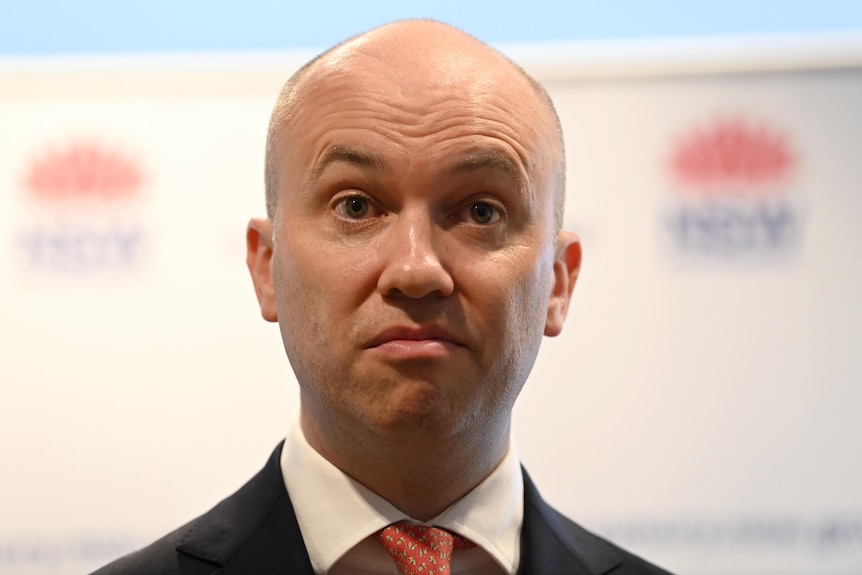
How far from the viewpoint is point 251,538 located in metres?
1.39

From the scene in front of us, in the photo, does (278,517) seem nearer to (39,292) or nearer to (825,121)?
(39,292)

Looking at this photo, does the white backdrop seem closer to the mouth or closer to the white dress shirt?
the white dress shirt

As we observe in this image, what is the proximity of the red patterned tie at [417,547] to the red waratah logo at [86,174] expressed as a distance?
1067 millimetres

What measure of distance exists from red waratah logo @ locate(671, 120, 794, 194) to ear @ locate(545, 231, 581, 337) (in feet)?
2.11

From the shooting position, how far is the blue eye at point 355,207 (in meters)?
1.34

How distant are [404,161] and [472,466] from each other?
438 millimetres

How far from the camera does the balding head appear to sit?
1.40 metres

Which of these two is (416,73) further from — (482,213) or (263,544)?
(263,544)

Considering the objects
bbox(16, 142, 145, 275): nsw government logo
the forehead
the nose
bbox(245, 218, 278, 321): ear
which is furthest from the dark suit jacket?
bbox(16, 142, 145, 275): nsw government logo

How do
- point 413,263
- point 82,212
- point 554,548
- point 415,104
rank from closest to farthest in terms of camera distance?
point 413,263, point 415,104, point 554,548, point 82,212

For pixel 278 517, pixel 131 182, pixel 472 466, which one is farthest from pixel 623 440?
pixel 131 182

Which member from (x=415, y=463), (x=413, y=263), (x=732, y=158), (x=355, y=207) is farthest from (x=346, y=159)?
(x=732, y=158)

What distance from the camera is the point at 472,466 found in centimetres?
144

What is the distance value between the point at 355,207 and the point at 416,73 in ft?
0.67
